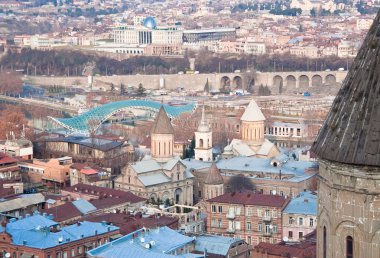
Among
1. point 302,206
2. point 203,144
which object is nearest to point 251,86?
point 203,144

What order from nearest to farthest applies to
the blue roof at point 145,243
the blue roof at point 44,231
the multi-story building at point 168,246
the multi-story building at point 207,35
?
1. the blue roof at point 145,243
2. the multi-story building at point 168,246
3. the blue roof at point 44,231
4. the multi-story building at point 207,35

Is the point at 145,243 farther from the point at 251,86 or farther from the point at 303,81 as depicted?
the point at 303,81

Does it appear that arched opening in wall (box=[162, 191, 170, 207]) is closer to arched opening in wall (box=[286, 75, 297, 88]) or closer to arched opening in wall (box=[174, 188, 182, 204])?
arched opening in wall (box=[174, 188, 182, 204])

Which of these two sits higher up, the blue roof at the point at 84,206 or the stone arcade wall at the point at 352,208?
the stone arcade wall at the point at 352,208

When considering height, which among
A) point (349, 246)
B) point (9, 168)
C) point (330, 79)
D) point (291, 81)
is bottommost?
point (291, 81)

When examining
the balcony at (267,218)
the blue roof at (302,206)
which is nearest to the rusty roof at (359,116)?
the blue roof at (302,206)

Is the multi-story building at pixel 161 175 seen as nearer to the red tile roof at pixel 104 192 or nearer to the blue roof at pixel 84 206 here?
the red tile roof at pixel 104 192

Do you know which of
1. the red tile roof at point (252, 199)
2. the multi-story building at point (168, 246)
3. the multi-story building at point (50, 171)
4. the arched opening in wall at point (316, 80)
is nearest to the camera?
the multi-story building at point (168, 246)
